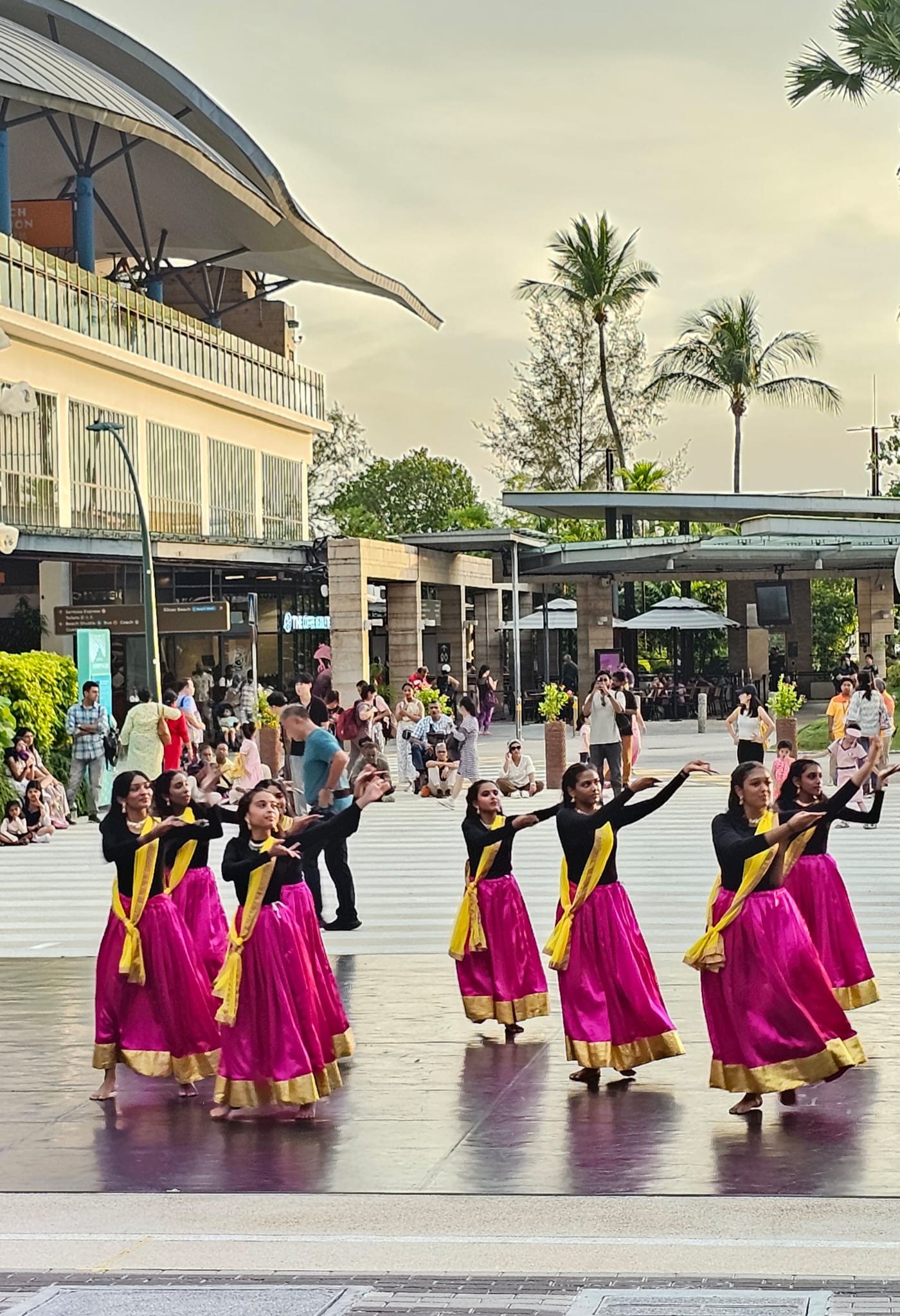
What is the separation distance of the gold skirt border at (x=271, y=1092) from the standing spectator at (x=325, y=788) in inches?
159

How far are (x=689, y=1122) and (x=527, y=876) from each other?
904 cm

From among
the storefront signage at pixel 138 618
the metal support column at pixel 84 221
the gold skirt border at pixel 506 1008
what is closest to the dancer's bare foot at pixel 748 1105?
the gold skirt border at pixel 506 1008

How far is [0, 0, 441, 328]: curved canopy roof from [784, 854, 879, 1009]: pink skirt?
32.1 m

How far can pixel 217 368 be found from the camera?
4872 cm

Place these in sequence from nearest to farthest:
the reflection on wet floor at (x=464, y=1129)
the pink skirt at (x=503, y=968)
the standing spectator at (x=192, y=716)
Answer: the reflection on wet floor at (x=464, y=1129)
the pink skirt at (x=503, y=968)
the standing spectator at (x=192, y=716)

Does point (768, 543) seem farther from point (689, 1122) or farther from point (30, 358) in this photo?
point (689, 1122)

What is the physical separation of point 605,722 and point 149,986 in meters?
15.0

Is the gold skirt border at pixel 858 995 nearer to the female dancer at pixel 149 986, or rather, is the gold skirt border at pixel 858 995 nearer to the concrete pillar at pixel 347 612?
the female dancer at pixel 149 986

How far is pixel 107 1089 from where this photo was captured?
8875 millimetres

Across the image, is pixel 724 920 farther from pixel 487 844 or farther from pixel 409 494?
pixel 409 494

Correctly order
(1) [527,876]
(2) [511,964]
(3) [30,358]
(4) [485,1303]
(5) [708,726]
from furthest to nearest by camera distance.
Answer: (5) [708,726] → (3) [30,358] → (1) [527,876] → (2) [511,964] → (4) [485,1303]

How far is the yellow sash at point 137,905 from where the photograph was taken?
29.0 feet

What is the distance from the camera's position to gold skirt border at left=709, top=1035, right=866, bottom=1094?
8.04 m

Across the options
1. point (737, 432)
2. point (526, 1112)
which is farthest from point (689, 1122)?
point (737, 432)
